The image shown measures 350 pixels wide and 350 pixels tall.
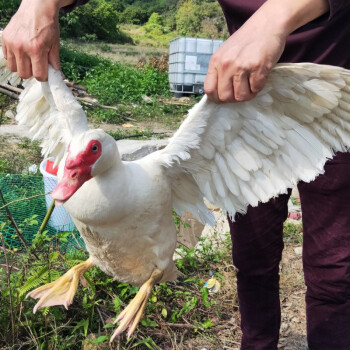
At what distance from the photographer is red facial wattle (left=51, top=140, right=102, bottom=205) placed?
1168 millimetres

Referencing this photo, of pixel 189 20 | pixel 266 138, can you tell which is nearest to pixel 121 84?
pixel 266 138

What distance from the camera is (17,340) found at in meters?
1.95

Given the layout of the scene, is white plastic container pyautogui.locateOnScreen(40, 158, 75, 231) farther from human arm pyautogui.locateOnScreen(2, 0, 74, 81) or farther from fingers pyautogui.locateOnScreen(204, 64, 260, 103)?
fingers pyautogui.locateOnScreen(204, 64, 260, 103)

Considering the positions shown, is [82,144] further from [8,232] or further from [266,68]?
[8,232]

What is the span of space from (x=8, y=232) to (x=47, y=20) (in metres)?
1.99

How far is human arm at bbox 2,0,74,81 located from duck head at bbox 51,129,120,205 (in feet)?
0.99

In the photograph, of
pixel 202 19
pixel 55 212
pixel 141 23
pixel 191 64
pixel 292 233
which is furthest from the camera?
pixel 141 23

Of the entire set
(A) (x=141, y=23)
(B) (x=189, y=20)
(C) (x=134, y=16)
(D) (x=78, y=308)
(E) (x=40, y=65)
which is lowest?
(A) (x=141, y=23)

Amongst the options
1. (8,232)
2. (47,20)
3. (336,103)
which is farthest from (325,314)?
(8,232)

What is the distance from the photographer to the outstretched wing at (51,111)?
4.78 feet

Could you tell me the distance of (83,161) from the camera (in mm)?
1207

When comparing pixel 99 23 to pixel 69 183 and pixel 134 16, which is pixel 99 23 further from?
pixel 69 183

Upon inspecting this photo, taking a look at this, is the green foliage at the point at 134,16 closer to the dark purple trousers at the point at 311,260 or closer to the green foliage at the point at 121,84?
the green foliage at the point at 121,84

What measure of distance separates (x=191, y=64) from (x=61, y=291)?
9.29 m
